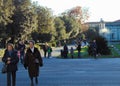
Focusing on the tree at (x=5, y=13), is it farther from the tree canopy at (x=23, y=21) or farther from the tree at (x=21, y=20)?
the tree at (x=21, y=20)

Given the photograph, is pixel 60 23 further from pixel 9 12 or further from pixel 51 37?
pixel 9 12

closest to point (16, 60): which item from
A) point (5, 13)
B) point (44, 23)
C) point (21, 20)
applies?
point (5, 13)

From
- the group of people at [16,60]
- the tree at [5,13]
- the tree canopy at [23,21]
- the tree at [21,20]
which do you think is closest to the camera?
the group of people at [16,60]

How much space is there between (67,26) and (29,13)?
179ft

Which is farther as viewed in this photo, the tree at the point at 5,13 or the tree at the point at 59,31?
the tree at the point at 59,31

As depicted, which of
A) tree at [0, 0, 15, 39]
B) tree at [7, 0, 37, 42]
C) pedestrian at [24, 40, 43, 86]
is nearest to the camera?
pedestrian at [24, 40, 43, 86]

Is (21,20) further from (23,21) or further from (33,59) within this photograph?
(33,59)

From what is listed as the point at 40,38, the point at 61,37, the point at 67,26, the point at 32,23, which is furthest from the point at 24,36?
the point at 67,26

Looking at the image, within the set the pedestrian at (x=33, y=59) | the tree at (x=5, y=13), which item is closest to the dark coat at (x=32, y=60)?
the pedestrian at (x=33, y=59)

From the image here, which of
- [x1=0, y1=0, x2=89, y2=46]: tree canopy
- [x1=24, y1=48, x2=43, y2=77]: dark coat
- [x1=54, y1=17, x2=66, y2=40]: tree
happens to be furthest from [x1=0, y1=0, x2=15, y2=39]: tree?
[x1=24, y1=48, x2=43, y2=77]: dark coat

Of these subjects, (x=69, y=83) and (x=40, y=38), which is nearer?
(x=69, y=83)

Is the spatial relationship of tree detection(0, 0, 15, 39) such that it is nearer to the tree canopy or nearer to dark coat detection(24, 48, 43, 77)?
the tree canopy

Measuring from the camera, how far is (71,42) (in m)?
133

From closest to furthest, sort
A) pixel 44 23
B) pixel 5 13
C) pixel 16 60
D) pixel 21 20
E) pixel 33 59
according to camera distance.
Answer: pixel 16 60 < pixel 33 59 < pixel 5 13 < pixel 21 20 < pixel 44 23
